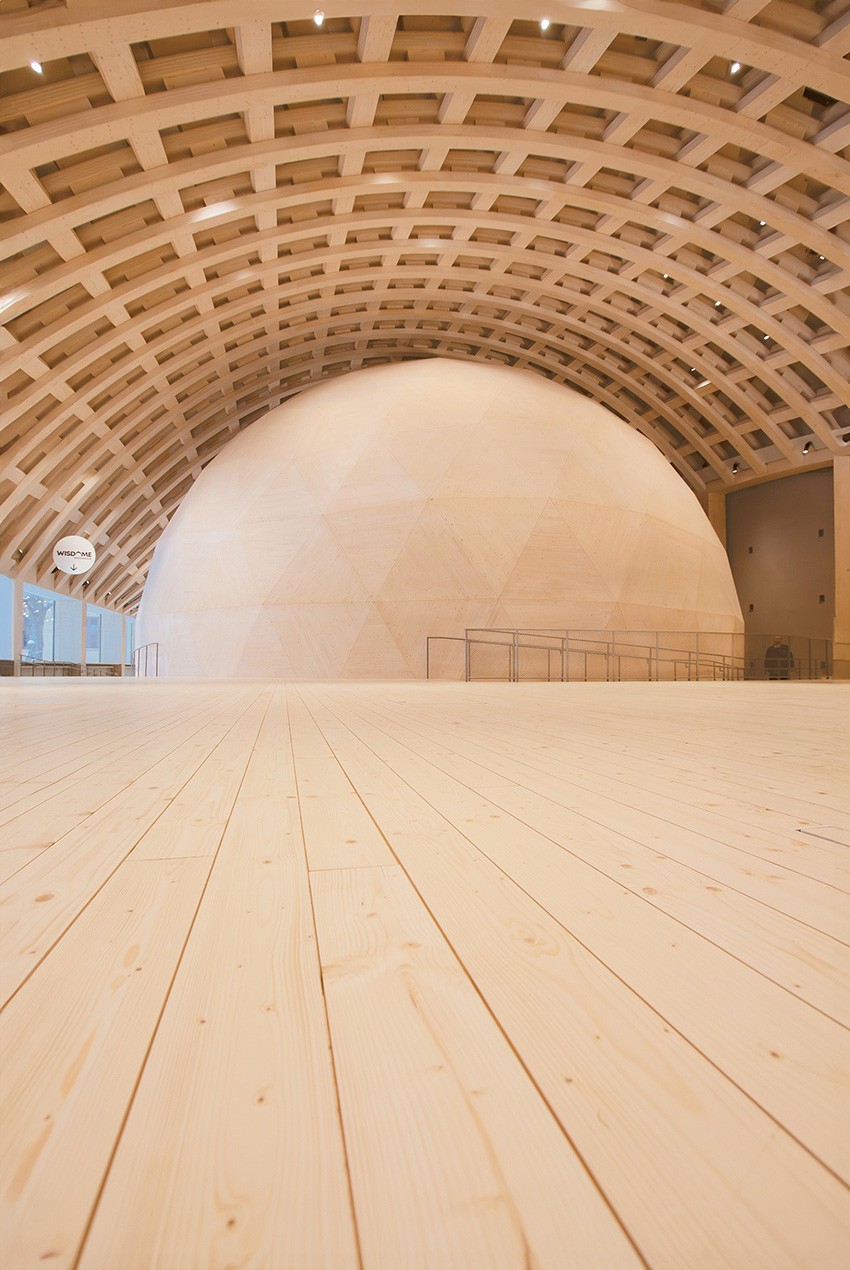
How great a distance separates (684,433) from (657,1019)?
28256 millimetres

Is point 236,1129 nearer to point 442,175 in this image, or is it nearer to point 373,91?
point 373,91

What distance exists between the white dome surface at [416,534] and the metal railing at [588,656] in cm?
36

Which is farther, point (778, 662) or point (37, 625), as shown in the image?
point (37, 625)

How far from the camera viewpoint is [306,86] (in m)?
12.0

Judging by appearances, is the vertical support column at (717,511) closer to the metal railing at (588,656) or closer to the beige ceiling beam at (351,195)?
the metal railing at (588,656)

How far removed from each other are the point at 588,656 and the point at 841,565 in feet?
40.3

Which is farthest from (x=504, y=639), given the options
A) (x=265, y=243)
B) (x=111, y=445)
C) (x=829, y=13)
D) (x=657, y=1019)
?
(x=657, y=1019)

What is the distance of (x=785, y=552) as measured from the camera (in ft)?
89.5

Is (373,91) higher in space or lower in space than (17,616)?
higher

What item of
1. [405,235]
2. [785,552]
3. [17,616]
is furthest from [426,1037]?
[785,552]

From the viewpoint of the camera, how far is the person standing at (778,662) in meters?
24.6

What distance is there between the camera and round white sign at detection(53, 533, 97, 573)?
22.8 meters

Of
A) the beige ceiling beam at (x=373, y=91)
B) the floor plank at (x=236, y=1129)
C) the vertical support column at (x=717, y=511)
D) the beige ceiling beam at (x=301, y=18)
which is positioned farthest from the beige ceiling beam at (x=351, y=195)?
the floor plank at (x=236, y=1129)

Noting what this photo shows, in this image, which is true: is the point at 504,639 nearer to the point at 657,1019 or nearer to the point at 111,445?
the point at 111,445
